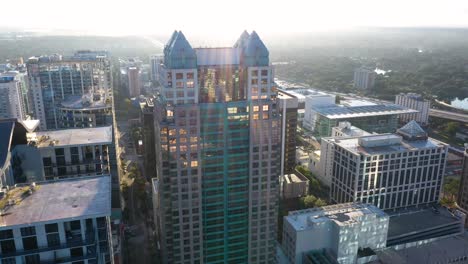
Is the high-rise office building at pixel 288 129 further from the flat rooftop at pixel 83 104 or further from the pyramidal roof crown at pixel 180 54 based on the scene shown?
the pyramidal roof crown at pixel 180 54

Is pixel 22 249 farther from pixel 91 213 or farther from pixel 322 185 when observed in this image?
pixel 322 185

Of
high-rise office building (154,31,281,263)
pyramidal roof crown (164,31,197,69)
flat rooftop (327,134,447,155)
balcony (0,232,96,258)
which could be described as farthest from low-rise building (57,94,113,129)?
Answer: balcony (0,232,96,258)

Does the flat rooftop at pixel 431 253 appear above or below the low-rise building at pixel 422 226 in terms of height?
above

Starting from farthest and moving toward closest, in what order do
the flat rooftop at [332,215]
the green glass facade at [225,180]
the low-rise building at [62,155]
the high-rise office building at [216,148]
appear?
the flat rooftop at [332,215]
the green glass facade at [225,180]
the high-rise office building at [216,148]
the low-rise building at [62,155]

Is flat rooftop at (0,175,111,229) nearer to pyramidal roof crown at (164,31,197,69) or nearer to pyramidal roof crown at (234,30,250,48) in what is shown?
pyramidal roof crown at (164,31,197,69)

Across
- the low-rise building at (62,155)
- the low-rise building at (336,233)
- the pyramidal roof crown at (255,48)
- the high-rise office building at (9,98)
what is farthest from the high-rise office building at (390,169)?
the high-rise office building at (9,98)

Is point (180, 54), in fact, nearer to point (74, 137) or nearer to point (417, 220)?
point (74, 137)
